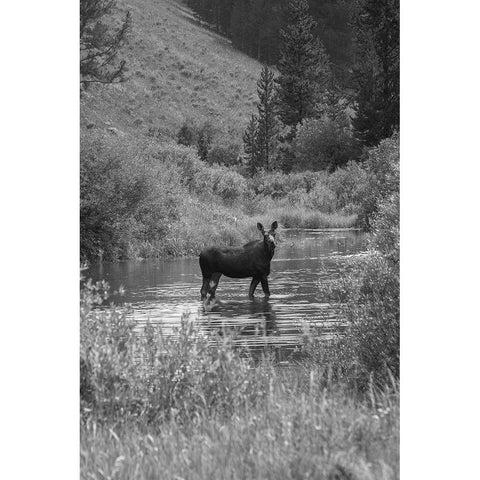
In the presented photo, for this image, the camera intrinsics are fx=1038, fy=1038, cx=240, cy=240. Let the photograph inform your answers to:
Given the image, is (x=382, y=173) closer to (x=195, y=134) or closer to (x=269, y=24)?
(x=269, y=24)

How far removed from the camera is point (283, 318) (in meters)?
13.2

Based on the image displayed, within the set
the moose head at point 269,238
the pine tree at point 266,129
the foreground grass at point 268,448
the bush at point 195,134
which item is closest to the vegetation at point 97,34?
the moose head at point 269,238

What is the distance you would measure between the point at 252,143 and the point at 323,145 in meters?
11.9

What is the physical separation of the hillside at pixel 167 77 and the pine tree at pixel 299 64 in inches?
23.0

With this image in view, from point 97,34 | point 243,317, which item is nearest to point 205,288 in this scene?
point 243,317

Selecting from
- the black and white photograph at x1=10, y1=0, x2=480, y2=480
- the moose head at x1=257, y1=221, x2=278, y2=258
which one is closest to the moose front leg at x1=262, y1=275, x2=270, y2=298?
the moose head at x1=257, y1=221, x2=278, y2=258

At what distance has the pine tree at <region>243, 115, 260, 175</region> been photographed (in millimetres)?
33250

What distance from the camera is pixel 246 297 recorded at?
15664 millimetres
